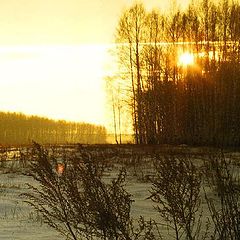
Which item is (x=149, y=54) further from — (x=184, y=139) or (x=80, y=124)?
(x=80, y=124)

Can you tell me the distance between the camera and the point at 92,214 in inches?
226

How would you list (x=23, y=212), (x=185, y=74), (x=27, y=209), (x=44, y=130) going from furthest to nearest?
(x=44, y=130), (x=185, y=74), (x=27, y=209), (x=23, y=212)

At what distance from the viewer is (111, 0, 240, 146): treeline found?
105ft

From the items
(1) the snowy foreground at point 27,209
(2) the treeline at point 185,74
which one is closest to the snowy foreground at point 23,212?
(1) the snowy foreground at point 27,209

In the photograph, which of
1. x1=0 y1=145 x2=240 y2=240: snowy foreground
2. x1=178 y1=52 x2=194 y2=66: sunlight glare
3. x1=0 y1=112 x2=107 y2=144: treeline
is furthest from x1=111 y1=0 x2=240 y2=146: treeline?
x1=0 y1=112 x2=107 y2=144: treeline

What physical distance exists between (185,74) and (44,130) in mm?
92290

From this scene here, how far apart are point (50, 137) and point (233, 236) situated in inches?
4491

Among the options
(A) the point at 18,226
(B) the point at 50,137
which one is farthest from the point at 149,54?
(B) the point at 50,137

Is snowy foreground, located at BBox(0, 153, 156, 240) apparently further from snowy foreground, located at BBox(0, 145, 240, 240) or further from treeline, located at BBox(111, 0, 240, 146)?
treeline, located at BBox(111, 0, 240, 146)

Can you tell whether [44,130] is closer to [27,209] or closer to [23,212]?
[27,209]

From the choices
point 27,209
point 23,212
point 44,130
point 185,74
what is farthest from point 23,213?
point 44,130

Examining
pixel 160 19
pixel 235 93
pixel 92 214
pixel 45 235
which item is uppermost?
pixel 160 19

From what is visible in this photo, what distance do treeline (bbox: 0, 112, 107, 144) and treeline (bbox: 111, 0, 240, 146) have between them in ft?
213

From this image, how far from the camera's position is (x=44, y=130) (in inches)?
4906
